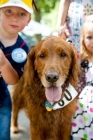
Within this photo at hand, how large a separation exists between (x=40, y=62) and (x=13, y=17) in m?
0.51

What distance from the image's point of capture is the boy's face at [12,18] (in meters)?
2.90

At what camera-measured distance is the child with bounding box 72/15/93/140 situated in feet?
10.3

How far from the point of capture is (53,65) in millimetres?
2795

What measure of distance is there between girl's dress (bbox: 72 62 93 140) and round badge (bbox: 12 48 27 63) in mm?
761

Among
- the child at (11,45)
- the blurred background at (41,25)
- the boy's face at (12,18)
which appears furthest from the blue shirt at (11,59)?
the blurred background at (41,25)

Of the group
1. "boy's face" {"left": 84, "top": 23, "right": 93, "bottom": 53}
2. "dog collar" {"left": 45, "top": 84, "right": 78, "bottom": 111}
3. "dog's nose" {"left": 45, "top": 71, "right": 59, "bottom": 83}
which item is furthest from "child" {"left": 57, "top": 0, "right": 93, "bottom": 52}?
"dog's nose" {"left": 45, "top": 71, "right": 59, "bottom": 83}

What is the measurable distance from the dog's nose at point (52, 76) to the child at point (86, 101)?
57 centimetres

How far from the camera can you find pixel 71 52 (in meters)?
3.05

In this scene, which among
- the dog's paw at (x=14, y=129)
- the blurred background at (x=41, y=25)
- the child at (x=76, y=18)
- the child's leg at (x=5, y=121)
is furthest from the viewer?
the blurred background at (x=41, y=25)

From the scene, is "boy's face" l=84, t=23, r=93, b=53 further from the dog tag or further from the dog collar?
the dog tag

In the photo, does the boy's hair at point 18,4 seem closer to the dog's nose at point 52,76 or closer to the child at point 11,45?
the child at point 11,45

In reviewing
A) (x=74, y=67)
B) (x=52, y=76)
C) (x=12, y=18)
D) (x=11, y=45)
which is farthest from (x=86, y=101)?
(x=12, y=18)

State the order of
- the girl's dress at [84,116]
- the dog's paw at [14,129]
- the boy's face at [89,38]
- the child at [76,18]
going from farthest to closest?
1. the dog's paw at [14,129]
2. the child at [76,18]
3. the boy's face at [89,38]
4. the girl's dress at [84,116]

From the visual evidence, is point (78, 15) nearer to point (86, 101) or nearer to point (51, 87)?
point (86, 101)
